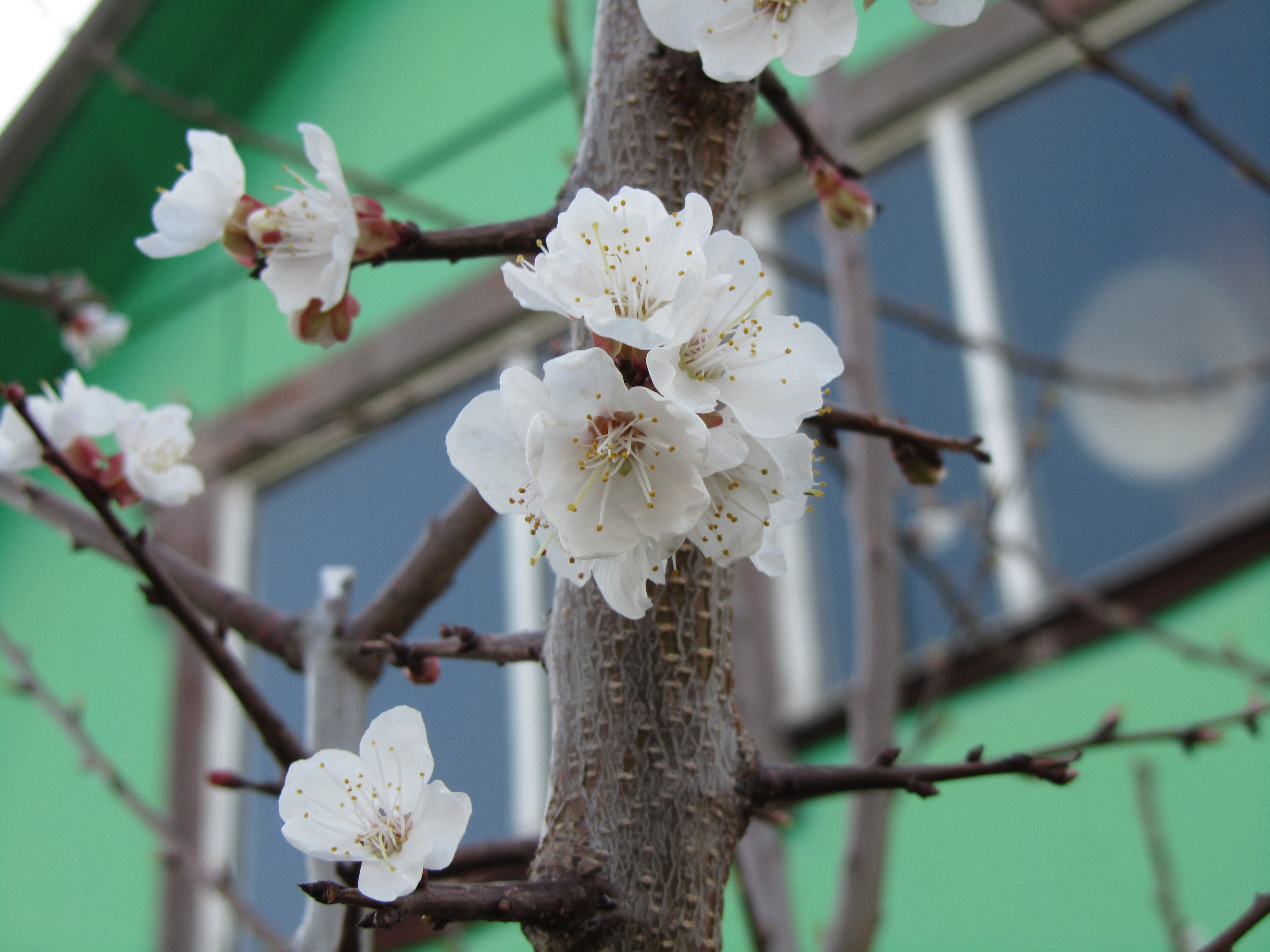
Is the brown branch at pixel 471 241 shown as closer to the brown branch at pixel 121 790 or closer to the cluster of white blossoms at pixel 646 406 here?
the cluster of white blossoms at pixel 646 406

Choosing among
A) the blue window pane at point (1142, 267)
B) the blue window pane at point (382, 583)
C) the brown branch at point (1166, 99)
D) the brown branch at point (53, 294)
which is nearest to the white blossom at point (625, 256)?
the brown branch at point (1166, 99)

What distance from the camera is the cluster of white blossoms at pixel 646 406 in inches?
31.9

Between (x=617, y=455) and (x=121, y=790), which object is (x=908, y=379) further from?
(x=617, y=455)

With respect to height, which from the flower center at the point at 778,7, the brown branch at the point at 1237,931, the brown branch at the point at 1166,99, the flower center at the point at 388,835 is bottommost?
the brown branch at the point at 1237,931

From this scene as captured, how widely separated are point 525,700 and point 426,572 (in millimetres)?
2227

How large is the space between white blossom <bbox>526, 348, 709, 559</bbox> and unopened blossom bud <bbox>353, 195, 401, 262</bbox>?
0.28 metres

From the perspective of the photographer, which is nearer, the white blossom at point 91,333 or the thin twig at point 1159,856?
the thin twig at point 1159,856

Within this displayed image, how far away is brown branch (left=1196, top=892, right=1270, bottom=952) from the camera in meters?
1.13

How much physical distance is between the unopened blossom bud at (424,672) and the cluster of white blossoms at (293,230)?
0.32m

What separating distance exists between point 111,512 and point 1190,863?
2.06 meters

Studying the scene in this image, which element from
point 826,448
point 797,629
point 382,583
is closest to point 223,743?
point 382,583

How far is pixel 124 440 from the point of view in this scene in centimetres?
142

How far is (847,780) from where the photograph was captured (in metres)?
1.02

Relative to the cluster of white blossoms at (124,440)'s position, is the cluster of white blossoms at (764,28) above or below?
above
